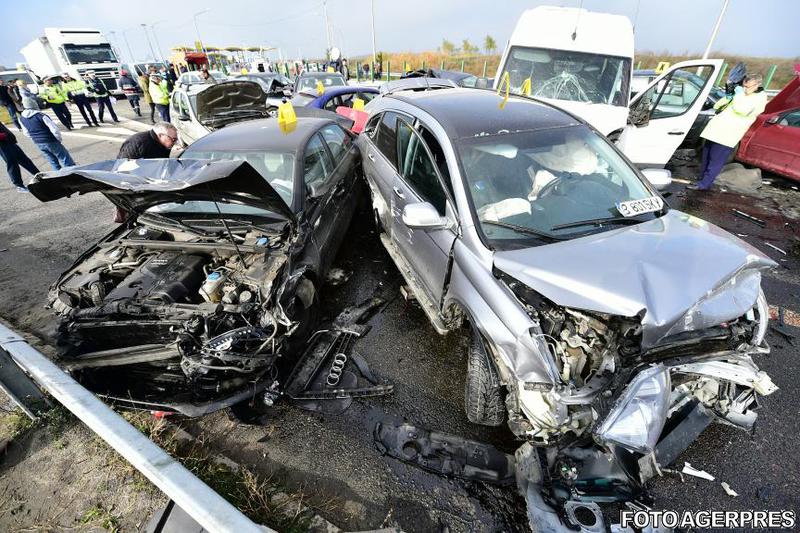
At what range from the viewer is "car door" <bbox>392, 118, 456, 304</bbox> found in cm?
279

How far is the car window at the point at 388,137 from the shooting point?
12.6 ft

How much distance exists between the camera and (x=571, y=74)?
6.01 metres

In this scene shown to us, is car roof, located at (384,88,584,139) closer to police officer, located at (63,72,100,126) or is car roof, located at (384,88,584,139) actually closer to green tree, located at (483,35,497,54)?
police officer, located at (63,72,100,126)

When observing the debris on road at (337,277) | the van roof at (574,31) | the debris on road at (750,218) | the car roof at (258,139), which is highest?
the van roof at (574,31)

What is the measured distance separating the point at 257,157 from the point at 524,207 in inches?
109

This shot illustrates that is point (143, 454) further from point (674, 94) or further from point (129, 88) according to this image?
point (129, 88)

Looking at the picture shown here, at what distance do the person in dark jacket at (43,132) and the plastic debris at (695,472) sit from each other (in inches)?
397

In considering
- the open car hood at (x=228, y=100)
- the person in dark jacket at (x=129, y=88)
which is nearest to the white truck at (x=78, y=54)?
the person in dark jacket at (x=129, y=88)

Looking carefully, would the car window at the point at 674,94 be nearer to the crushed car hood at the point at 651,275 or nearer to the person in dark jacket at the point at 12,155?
the crushed car hood at the point at 651,275

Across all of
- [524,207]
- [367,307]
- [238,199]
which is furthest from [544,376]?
[238,199]

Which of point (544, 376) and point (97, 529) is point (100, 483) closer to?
point (97, 529)

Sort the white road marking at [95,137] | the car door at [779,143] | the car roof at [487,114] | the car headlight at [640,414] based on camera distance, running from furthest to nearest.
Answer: the white road marking at [95,137]
the car door at [779,143]
the car roof at [487,114]
the car headlight at [640,414]

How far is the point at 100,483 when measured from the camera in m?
2.27

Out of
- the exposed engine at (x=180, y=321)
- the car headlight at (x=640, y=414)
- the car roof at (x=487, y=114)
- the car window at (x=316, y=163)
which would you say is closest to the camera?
the car headlight at (x=640, y=414)
